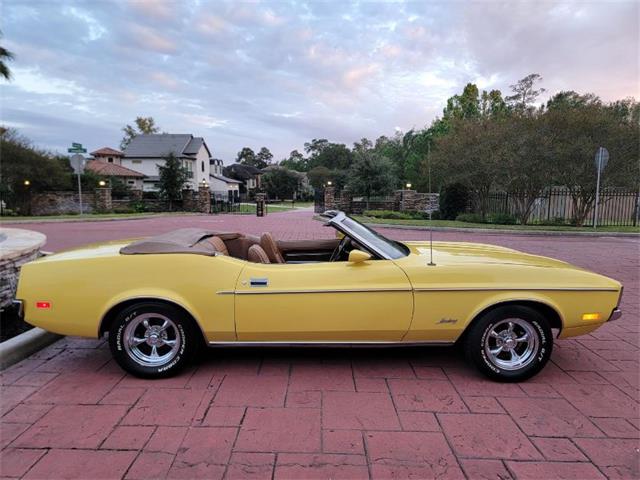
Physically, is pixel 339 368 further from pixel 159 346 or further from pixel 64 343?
pixel 64 343

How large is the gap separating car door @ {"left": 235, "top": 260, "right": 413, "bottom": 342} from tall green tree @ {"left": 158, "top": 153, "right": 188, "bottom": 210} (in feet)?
103

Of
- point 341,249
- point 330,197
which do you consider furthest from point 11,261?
point 330,197

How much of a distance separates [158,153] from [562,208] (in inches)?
1738

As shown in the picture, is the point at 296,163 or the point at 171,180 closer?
the point at 171,180

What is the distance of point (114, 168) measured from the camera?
147 feet

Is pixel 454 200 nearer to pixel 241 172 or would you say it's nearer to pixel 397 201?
pixel 397 201

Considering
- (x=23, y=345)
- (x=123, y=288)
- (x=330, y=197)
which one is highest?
(x=330, y=197)

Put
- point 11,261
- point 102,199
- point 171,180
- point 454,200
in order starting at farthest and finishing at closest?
point 171,180, point 102,199, point 454,200, point 11,261

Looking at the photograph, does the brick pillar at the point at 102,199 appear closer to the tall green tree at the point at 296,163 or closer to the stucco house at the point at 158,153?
the stucco house at the point at 158,153

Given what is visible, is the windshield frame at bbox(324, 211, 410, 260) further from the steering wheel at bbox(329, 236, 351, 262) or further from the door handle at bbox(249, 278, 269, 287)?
the door handle at bbox(249, 278, 269, 287)

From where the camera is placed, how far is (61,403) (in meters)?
2.77

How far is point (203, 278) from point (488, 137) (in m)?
18.7

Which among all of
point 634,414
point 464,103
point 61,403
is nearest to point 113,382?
point 61,403

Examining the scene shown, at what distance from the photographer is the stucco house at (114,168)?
4333cm
